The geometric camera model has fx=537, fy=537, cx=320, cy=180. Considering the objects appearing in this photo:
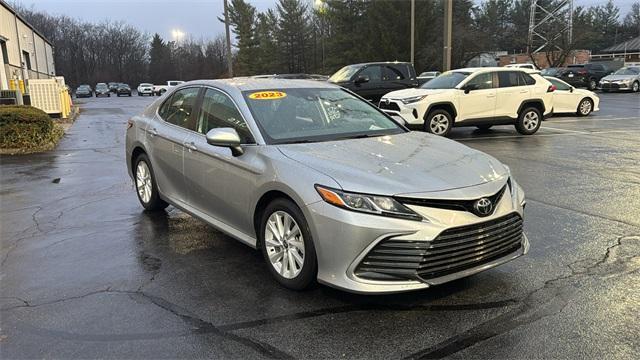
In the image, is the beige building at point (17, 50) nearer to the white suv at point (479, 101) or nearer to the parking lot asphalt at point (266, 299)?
the white suv at point (479, 101)

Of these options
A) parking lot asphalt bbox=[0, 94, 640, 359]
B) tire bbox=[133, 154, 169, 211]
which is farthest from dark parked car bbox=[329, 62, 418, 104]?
tire bbox=[133, 154, 169, 211]

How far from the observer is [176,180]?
5633mm

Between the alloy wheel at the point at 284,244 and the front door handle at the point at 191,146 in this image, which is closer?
the alloy wheel at the point at 284,244

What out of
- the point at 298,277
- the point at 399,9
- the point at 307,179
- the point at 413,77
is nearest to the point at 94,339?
the point at 298,277

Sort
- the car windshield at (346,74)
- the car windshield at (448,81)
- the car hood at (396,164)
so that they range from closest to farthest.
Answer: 1. the car hood at (396,164)
2. the car windshield at (448,81)
3. the car windshield at (346,74)

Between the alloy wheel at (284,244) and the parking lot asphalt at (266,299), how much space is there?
0.58 feet

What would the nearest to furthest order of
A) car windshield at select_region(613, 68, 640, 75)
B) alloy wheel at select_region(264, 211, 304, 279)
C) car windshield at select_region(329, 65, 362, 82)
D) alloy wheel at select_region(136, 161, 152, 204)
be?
alloy wheel at select_region(264, 211, 304, 279) < alloy wheel at select_region(136, 161, 152, 204) < car windshield at select_region(329, 65, 362, 82) < car windshield at select_region(613, 68, 640, 75)

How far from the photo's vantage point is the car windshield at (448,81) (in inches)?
547

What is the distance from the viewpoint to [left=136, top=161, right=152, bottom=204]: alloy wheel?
6.46m

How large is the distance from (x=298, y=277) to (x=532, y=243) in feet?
8.03

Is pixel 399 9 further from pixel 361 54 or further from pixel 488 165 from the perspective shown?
pixel 488 165

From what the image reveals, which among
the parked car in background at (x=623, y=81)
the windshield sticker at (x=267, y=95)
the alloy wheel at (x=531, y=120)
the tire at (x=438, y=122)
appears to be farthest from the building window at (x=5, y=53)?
the parked car in background at (x=623, y=81)

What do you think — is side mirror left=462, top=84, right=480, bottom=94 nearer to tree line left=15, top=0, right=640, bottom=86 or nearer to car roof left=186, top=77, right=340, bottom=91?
car roof left=186, top=77, right=340, bottom=91

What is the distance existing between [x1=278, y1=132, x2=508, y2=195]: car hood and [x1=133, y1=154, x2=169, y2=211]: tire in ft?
8.49
